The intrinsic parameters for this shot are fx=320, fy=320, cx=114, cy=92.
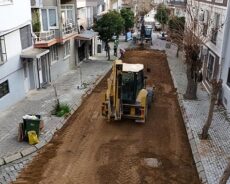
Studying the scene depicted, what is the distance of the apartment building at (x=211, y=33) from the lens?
1905cm

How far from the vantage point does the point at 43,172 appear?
1155 centimetres

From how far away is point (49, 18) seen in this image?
23438 mm

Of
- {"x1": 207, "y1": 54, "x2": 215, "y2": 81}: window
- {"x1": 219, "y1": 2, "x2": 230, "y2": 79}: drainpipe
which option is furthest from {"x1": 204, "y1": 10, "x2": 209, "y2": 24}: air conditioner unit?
{"x1": 219, "y1": 2, "x2": 230, "y2": 79}: drainpipe

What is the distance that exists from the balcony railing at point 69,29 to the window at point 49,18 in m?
1.01

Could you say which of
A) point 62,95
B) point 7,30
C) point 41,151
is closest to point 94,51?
point 62,95

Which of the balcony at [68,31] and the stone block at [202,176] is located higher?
the balcony at [68,31]

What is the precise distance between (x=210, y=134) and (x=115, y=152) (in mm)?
4638

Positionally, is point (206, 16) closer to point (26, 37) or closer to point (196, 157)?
point (26, 37)

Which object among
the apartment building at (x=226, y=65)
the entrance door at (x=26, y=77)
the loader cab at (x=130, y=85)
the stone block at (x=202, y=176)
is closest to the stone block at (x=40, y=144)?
the loader cab at (x=130, y=85)

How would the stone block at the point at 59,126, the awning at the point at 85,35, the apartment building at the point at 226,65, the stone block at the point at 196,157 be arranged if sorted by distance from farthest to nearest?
the awning at the point at 85,35 < the apartment building at the point at 226,65 < the stone block at the point at 59,126 < the stone block at the point at 196,157

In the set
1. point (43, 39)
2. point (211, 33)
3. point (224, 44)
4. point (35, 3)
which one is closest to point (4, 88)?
point (43, 39)

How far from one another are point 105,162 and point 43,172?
Answer: 2.33 metres

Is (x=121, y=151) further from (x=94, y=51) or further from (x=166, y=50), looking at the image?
(x=166, y=50)

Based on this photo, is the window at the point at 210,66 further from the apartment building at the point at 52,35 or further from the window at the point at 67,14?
the window at the point at 67,14
